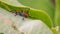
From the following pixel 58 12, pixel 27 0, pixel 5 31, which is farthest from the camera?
pixel 27 0

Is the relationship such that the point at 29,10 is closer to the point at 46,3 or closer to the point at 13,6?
the point at 13,6

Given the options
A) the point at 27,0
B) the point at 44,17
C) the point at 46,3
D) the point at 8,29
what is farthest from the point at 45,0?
the point at 8,29

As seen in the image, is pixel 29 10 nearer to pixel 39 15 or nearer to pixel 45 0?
pixel 39 15

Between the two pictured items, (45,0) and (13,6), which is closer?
(13,6)

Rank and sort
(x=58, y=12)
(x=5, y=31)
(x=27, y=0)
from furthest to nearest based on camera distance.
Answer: (x=27, y=0), (x=58, y=12), (x=5, y=31)

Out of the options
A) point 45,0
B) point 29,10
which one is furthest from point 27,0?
point 29,10

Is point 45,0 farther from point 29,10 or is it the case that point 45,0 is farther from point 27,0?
point 29,10

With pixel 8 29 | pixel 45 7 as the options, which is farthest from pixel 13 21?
pixel 45 7

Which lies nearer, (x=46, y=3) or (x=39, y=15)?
(x=39, y=15)
